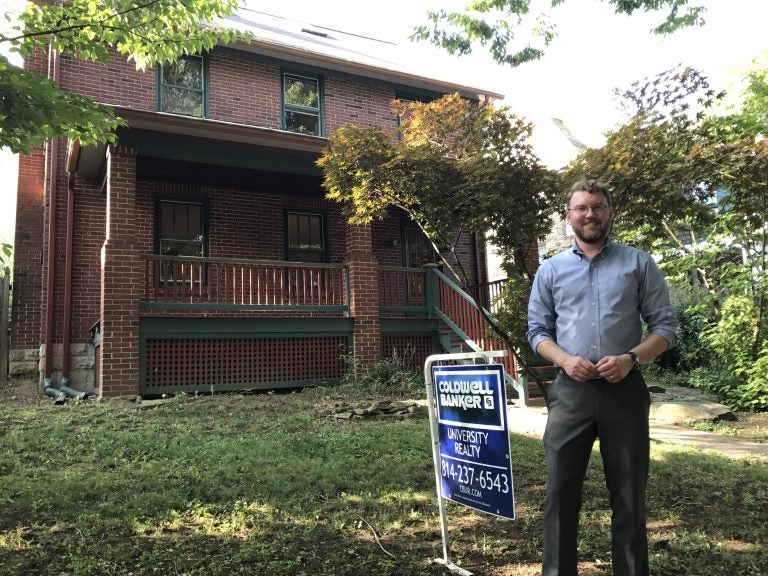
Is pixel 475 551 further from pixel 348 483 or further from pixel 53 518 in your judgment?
pixel 53 518

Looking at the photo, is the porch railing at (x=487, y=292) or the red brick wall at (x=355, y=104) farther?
the red brick wall at (x=355, y=104)

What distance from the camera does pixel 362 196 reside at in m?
5.84

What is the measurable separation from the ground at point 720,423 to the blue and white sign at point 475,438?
232 inches

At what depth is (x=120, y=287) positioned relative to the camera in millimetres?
8766

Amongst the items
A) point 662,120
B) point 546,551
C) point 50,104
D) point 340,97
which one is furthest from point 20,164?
point 546,551

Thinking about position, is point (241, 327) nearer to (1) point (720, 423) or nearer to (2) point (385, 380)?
(2) point (385, 380)

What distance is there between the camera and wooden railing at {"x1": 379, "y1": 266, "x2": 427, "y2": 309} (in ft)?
38.3

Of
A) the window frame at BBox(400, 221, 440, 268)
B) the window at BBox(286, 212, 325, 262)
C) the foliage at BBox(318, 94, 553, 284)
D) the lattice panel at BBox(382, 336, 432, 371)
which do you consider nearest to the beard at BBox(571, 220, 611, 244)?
the foliage at BBox(318, 94, 553, 284)

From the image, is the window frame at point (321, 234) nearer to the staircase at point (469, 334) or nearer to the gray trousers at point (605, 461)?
the staircase at point (469, 334)

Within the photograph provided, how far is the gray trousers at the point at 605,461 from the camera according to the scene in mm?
2455

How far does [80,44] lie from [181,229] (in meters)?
6.40

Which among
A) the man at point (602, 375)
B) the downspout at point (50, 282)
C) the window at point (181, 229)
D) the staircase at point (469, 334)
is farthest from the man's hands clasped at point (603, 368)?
the window at point (181, 229)

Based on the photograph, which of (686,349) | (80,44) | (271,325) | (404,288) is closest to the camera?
(80,44)

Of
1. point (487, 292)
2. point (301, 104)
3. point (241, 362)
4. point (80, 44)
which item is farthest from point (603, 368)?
point (301, 104)
